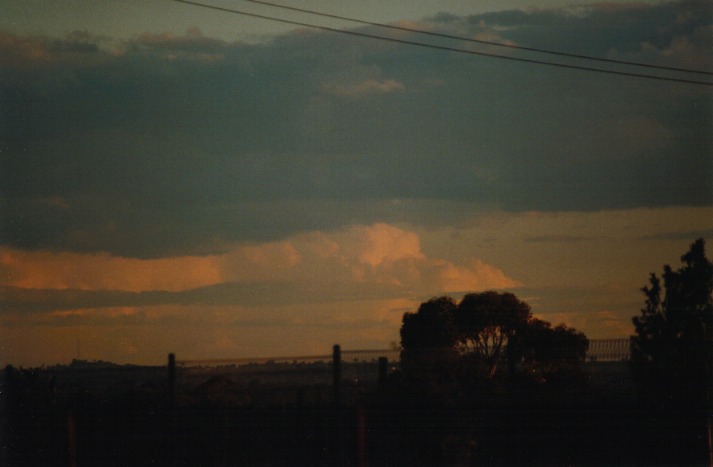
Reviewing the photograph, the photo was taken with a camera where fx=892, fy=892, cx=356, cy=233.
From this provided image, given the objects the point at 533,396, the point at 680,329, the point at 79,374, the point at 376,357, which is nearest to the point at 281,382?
the point at 376,357

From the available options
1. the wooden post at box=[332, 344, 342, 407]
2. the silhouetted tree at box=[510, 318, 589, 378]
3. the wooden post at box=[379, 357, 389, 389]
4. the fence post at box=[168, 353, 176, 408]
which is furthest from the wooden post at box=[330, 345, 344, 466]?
the silhouetted tree at box=[510, 318, 589, 378]

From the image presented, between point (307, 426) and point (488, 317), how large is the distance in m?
7.80

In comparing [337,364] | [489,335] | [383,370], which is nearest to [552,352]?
[489,335]

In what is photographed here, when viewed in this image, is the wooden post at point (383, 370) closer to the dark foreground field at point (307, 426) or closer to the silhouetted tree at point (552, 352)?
the dark foreground field at point (307, 426)

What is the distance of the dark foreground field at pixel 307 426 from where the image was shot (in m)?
12.7

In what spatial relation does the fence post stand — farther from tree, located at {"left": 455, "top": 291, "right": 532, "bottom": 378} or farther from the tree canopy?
tree, located at {"left": 455, "top": 291, "right": 532, "bottom": 378}

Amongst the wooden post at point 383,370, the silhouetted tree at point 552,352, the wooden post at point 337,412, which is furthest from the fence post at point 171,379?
the silhouetted tree at point 552,352

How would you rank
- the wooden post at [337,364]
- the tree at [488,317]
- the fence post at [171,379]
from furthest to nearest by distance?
1. the tree at [488,317]
2. the fence post at [171,379]
3. the wooden post at [337,364]

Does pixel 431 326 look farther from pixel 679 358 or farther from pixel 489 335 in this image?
pixel 679 358

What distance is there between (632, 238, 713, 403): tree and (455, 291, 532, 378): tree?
2.59 metres

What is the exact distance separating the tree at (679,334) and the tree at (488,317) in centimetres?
259

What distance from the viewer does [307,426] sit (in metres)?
12.8

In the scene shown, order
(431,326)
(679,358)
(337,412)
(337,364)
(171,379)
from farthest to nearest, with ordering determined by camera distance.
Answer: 1. (431,326)
2. (679,358)
3. (171,379)
4. (337,412)
5. (337,364)

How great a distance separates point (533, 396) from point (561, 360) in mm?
2769
